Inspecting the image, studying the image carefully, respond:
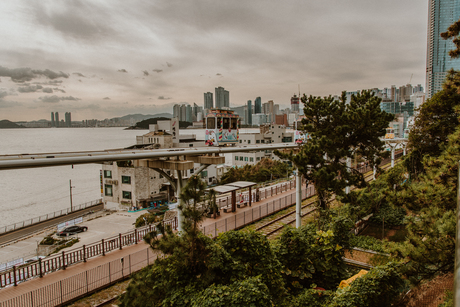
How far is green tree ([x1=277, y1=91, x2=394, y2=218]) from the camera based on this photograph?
32.2 feet

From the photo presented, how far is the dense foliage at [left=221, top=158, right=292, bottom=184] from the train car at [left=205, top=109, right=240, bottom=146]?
33.0m

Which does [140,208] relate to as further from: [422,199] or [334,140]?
[422,199]

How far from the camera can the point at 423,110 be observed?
15.2 meters

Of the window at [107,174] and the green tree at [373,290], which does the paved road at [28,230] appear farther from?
the green tree at [373,290]

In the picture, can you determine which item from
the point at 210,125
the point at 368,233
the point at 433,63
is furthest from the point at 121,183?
the point at 433,63

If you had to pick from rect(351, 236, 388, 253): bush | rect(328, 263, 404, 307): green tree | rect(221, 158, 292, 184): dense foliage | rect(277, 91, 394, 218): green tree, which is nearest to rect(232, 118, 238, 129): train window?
rect(277, 91, 394, 218): green tree

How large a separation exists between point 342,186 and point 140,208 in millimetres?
30705

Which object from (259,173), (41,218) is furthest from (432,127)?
(41,218)

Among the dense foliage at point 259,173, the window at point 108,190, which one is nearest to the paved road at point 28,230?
the window at point 108,190

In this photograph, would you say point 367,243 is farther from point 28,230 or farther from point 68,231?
point 28,230

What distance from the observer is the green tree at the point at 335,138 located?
9.82 m

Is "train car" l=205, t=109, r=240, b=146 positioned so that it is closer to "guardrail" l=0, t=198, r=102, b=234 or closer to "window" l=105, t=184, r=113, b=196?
"window" l=105, t=184, r=113, b=196

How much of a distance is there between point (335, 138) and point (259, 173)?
34969 millimetres

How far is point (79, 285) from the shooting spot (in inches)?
317
